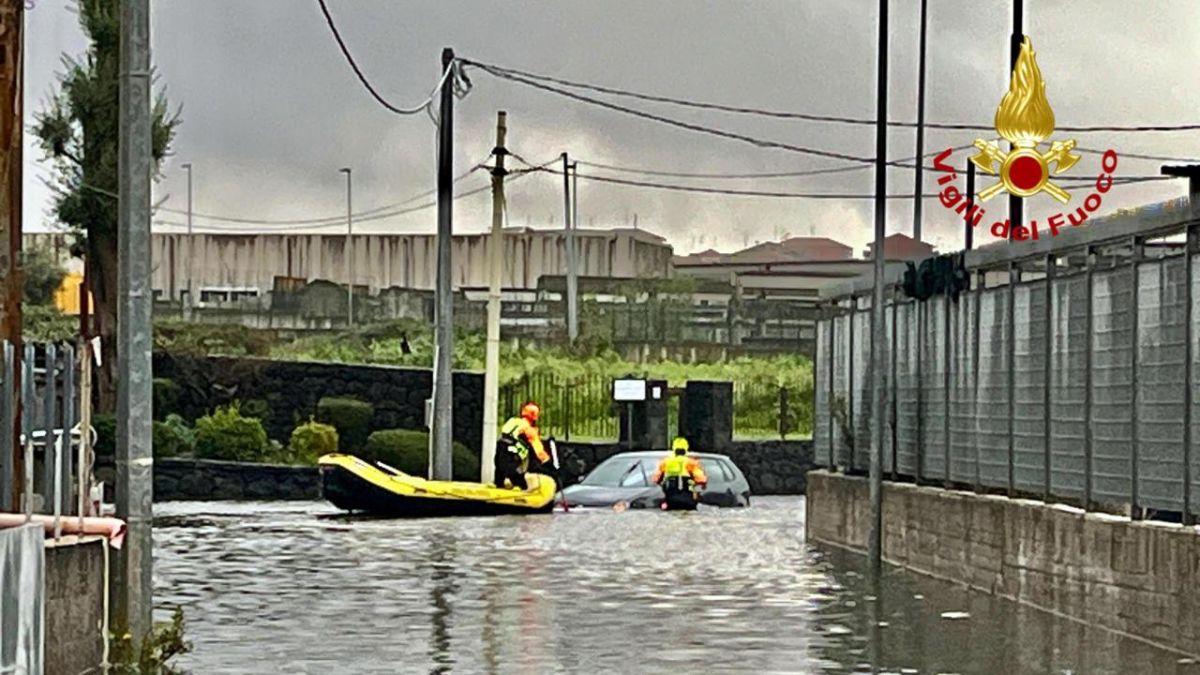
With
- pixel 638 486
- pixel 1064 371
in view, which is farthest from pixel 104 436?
pixel 1064 371

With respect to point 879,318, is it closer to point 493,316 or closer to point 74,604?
point 74,604

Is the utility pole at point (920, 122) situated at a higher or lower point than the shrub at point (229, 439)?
higher

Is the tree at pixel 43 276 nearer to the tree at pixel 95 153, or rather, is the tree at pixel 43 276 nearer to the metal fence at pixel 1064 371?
the tree at pixel 95 153

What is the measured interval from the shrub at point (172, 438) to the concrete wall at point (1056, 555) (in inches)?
898

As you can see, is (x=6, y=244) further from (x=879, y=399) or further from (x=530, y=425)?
(x=530, y=425)

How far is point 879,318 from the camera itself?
98.8 ft

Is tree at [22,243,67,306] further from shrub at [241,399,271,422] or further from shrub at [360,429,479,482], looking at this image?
shrub at [360,429,479,482]

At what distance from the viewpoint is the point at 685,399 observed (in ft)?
202

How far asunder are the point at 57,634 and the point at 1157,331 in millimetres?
8647

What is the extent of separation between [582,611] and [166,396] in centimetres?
3440

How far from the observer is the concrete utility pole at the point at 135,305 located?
17156 millimetres

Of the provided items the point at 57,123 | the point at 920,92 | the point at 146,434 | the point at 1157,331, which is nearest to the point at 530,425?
the point at 920,92

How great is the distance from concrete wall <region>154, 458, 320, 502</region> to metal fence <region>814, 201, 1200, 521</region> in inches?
843

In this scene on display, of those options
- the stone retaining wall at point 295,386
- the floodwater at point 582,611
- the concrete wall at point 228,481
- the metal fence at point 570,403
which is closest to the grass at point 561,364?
the metal fence at point 570,403
